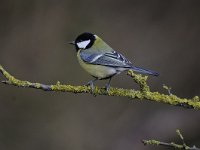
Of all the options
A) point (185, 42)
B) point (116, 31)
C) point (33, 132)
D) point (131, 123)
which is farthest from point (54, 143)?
point (185, 42)

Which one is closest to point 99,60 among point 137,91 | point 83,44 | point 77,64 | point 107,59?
point 107,59

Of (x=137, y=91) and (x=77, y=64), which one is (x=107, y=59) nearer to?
(x=137, y=91)

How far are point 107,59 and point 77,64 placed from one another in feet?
6.62

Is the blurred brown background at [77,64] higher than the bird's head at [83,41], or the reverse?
the bird's head at [83,41]

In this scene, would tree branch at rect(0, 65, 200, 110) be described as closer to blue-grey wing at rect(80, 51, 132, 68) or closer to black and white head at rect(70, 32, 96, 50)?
blue-grey wing at rect(80, 51, 132, 68)

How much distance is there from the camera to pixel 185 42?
5078 mm

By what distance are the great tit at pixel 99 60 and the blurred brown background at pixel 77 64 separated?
1638 millimetres

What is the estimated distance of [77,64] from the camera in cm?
521

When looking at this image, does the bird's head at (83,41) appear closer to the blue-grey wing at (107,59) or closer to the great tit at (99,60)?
the great tit at (99,60)

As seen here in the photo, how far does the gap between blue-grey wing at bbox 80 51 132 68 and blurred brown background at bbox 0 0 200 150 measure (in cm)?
176

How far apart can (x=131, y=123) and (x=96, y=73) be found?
80.1 inches

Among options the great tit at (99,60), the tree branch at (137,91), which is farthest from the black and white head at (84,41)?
the tree branch at (137,91)

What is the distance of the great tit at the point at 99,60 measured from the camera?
311 centimetres

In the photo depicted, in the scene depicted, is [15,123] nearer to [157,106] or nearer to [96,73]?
[157,106]
